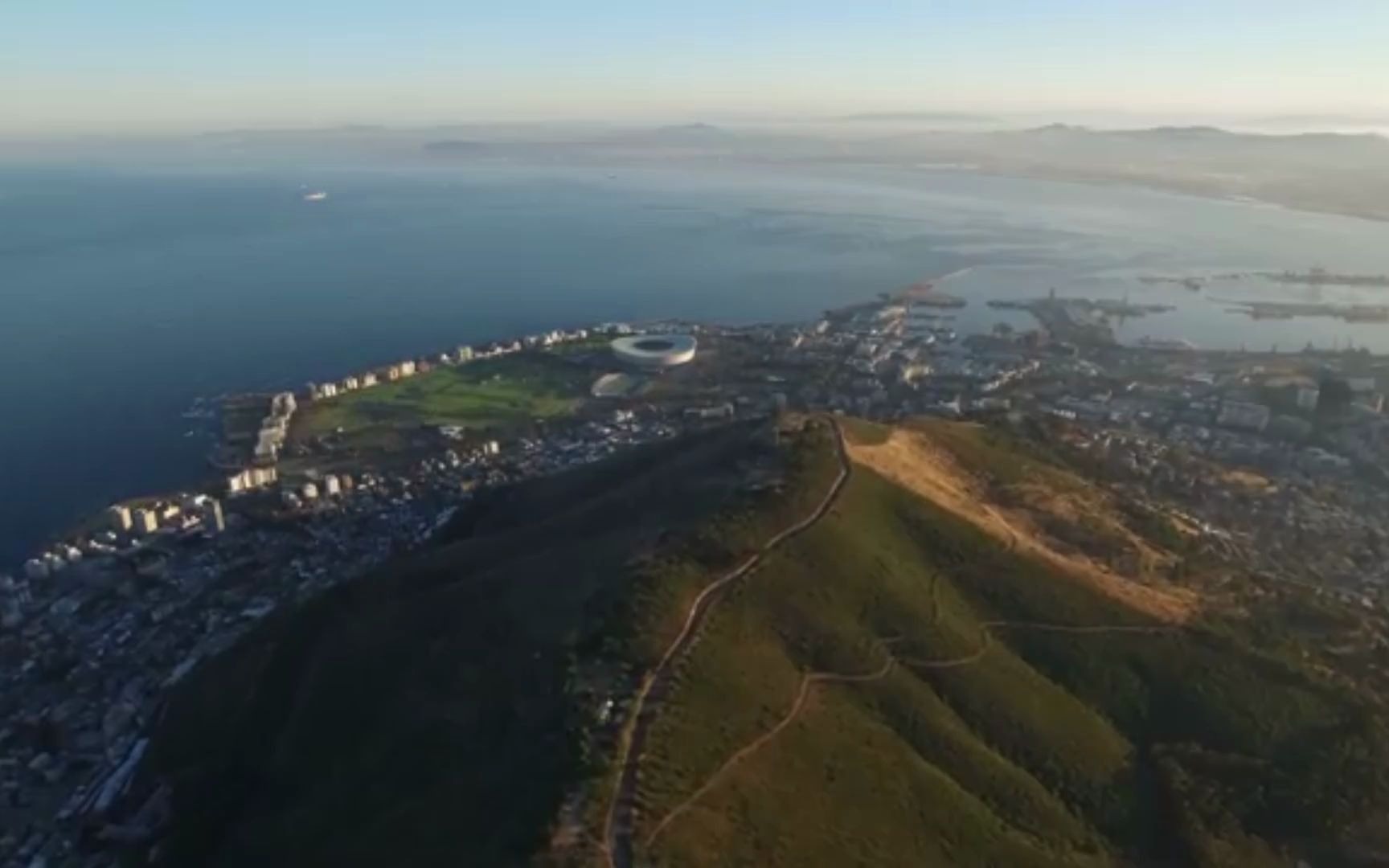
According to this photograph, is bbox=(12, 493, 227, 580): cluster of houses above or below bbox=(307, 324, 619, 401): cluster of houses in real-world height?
below

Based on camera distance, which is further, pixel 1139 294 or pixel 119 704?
pixel 1139 294

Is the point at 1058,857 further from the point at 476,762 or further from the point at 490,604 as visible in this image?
the point at 490,604

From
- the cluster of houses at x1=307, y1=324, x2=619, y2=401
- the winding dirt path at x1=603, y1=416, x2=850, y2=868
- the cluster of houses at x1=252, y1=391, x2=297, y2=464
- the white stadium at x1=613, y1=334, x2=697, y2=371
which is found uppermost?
the winding dirt path at x1=603, y1=416, x2=850, y2=868

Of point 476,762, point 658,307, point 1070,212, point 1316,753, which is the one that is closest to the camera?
point 476,762

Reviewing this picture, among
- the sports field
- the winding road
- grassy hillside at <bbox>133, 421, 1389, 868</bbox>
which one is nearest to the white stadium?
the sports field

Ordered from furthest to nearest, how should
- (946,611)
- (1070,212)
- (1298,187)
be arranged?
(1298,187) < (1070,212) < (946,611)

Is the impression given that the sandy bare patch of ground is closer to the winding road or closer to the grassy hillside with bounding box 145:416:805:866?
the winding road

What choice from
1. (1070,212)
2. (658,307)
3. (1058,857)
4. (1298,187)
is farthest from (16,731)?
(1298,187)
